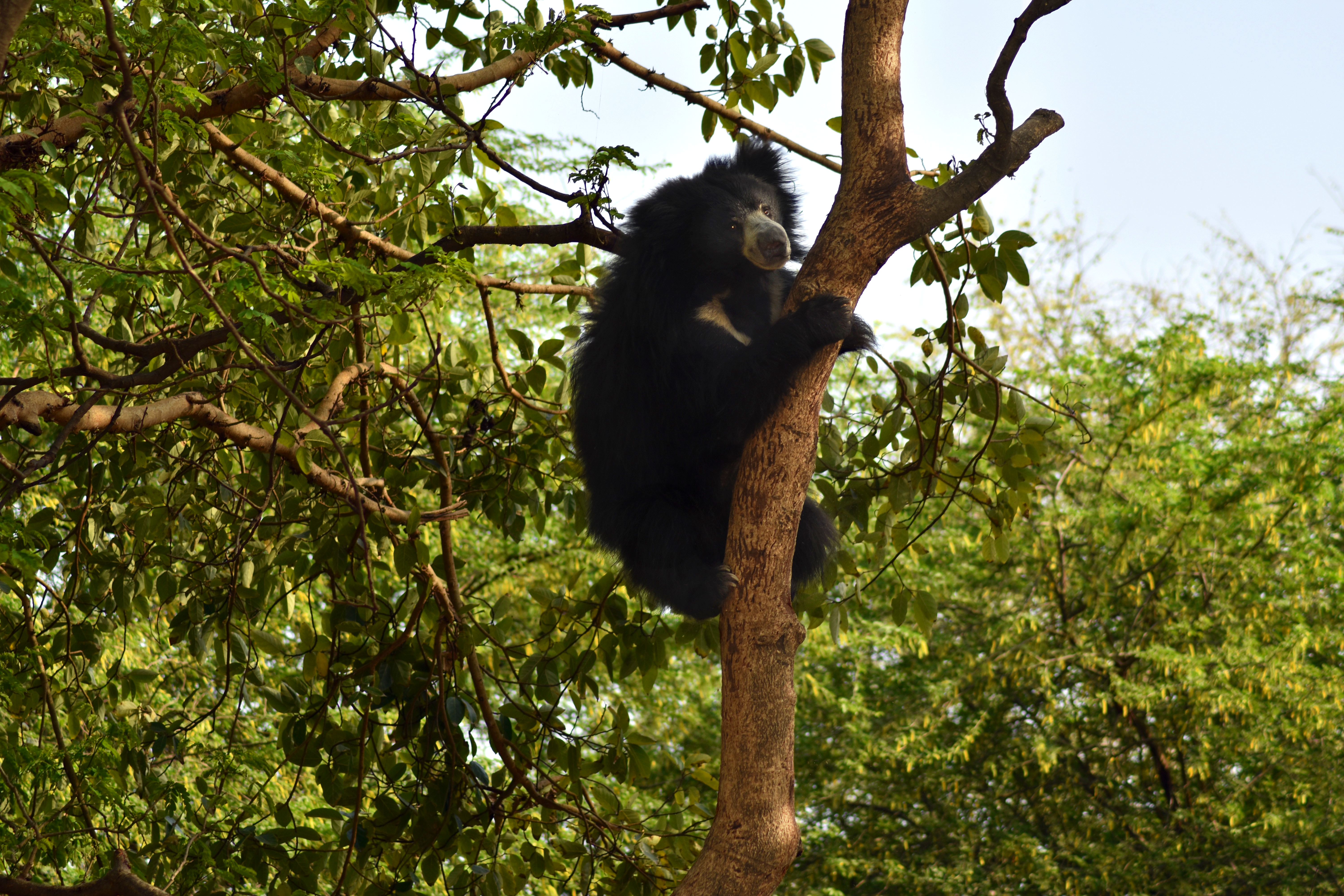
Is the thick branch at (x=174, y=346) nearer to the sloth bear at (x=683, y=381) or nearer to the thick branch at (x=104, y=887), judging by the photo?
the thick branch at (x=104, y=887)

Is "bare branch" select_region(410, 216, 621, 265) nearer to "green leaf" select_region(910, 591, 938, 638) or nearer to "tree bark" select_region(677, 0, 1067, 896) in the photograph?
"tree bark" select_region(677, 0, 1067, 896)

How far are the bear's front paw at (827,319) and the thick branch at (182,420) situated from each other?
98 cm

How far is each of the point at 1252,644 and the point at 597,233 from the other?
24.9 feet

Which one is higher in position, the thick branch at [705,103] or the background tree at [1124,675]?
the background tree at [1124,675]

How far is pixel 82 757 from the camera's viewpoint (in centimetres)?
304

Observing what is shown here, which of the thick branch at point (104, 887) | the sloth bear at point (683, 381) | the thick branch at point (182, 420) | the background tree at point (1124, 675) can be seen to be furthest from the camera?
the background tree at point (1124, 675)

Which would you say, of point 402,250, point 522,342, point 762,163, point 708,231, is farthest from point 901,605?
point 402,250

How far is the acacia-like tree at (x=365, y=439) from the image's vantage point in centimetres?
224

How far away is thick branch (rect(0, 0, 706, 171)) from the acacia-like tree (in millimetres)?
13

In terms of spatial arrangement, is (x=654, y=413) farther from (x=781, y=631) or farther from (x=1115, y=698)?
(x=1115, y=698)

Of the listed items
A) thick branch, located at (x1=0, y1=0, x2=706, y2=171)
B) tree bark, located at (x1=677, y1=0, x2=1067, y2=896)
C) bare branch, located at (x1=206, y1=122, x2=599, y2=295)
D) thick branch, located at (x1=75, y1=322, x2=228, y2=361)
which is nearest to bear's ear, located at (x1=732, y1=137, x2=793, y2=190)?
thick branch, located at (x1=0, y1=0, x2=706, y2=171)

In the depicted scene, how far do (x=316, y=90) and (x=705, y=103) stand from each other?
121 cm

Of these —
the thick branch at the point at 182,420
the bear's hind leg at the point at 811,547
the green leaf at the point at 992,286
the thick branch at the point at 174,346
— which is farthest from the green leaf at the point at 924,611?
the thick branch at the point at 174,346

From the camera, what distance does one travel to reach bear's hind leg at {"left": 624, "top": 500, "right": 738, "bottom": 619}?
286 cm
